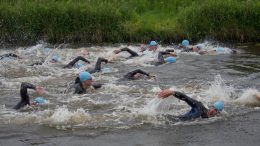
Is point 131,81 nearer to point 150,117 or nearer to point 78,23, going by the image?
point 150,117

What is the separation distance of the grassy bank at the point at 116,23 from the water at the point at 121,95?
2.48 metres

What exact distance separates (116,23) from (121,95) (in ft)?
34.9

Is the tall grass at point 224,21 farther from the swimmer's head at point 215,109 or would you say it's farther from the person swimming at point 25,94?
the person swimming at point 25,94

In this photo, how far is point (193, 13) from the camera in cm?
2358

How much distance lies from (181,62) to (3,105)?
7982 millimetres

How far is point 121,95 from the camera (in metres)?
13.9

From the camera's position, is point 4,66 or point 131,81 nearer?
point 131,81

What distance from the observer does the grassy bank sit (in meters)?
23.1

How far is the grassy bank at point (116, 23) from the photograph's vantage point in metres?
23.1

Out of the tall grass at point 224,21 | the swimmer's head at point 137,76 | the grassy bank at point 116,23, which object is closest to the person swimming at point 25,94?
the swimmer's head at point 137,76

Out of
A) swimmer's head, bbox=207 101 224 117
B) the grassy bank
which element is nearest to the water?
swimmer's head, bbox=207 101 224 117

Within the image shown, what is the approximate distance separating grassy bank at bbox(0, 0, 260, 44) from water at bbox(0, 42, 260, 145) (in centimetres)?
248

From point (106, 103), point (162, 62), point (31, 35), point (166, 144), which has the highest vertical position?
point (31, 35)

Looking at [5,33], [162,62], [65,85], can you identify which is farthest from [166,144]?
[5,33]
